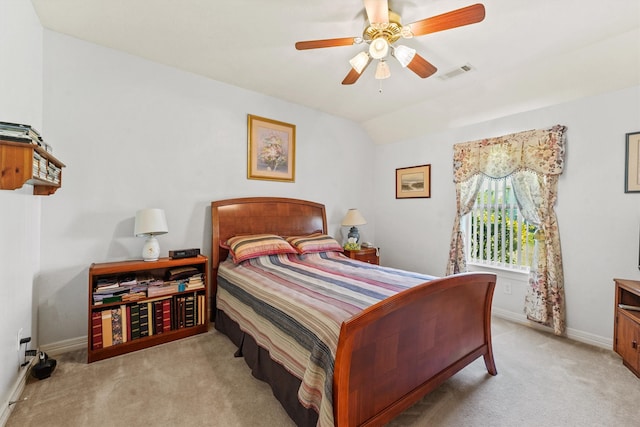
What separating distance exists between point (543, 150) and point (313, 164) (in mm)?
2748

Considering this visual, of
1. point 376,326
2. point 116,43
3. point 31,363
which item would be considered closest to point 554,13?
point 376,326

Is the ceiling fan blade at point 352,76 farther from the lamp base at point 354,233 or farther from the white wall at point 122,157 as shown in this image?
the lamp base at point 354,233

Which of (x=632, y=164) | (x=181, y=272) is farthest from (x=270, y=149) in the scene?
(x=632, y=164)

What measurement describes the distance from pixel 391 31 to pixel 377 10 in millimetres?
216

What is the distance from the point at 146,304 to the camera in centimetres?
241

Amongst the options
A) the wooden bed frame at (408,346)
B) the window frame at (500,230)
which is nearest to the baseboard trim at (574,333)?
the window frame at (500,230)

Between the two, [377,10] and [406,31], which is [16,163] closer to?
[377,10]

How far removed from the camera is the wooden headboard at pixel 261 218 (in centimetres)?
311

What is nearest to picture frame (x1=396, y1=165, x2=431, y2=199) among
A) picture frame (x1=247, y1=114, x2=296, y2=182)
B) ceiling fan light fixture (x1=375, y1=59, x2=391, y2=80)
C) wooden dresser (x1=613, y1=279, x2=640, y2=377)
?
picture frame (x1=247, y1=114, x2=296, y2=182)

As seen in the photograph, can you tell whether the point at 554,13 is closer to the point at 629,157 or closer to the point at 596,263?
the point at 629,157

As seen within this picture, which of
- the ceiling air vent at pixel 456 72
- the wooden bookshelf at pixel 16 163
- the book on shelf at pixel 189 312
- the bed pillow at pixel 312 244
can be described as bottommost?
the book on shelf at pixel 189 312

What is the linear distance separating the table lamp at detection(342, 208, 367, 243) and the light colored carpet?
2255mm

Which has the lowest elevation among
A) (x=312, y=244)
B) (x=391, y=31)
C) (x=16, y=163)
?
(x=312, y=244)

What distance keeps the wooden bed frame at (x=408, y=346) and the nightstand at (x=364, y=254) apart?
198 centimetres
